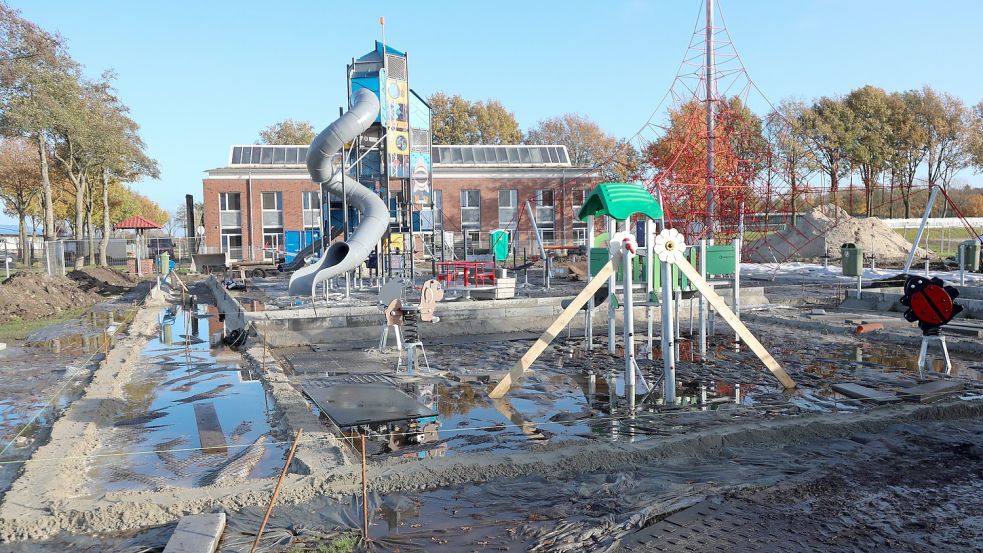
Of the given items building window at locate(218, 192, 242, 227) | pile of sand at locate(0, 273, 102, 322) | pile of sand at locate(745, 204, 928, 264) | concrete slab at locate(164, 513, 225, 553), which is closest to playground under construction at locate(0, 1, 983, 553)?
concrete slab at locate(164, 513, 225, 553)

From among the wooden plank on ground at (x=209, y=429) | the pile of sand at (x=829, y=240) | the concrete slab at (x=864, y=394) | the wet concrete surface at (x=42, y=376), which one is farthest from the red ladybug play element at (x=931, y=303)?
the pile of sand at (x=829, y=240)

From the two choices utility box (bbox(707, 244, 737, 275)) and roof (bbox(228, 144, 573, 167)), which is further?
roof (bbox(228, 144, 573, 167))

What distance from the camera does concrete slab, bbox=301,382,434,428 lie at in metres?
7.91

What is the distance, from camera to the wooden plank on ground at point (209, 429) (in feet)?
25.3

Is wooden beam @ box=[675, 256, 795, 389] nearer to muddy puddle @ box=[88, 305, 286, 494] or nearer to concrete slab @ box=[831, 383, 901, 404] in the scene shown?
concrete slab @ box=[831, 383, 901, 404]

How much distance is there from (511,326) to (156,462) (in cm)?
1133

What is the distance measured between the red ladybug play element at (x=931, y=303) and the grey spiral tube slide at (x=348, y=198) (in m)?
14.3

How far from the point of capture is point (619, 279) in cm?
1479

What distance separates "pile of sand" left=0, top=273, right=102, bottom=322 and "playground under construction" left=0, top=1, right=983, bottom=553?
3.38 metres

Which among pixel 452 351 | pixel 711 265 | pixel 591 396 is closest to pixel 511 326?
pixel 452 351

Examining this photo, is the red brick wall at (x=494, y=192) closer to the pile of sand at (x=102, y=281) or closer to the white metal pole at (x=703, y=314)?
the pile of sand at (x=102, y=281)

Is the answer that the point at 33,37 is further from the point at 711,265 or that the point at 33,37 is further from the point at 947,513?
the point at 947,513

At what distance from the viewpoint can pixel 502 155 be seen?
55.2 meters

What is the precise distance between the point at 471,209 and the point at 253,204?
47.1ft
